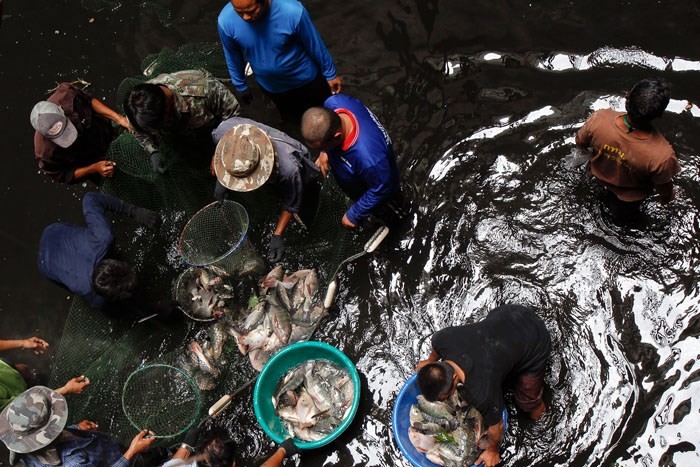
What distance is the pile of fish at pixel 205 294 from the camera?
536 cm

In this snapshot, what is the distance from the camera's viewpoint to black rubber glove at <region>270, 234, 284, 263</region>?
520 cm

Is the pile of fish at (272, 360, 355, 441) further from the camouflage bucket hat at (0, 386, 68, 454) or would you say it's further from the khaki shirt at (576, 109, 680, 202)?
the khaki shirt at (576, 109, 680, 202)

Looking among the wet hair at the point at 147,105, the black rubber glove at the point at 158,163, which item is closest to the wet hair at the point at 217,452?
the black rubber glove at the point at 158,163

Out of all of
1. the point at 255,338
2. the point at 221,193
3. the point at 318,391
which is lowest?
the point at 318,391

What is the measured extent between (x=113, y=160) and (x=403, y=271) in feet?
9.95

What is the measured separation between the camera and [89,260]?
15.5ft

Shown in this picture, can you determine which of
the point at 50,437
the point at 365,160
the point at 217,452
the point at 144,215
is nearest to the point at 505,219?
the point at 365,160

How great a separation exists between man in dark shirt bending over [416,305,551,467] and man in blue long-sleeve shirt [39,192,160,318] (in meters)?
2.55

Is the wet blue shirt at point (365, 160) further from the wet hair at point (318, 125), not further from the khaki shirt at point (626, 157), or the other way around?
the khaki shirt at point (626, 157)

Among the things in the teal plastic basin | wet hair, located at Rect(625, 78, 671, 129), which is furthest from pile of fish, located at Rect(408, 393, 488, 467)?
wet hair, located at Rect(625, 78, 671, 129)

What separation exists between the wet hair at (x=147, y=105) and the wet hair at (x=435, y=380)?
9.40 feet

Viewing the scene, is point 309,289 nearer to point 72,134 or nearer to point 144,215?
point 144,215

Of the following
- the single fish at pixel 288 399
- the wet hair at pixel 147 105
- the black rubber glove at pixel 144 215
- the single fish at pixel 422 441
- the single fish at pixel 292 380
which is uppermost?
the wet hair at pixel 147 105

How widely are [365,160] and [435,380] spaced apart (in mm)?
1734
